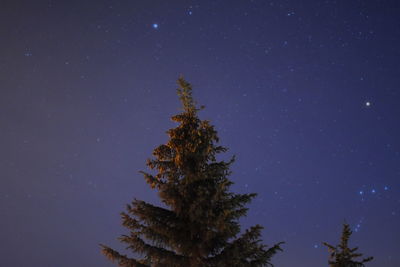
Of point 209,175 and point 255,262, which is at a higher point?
point 209,175

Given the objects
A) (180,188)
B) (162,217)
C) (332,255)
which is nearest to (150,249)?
(162,217)

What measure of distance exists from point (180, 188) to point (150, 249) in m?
1.73

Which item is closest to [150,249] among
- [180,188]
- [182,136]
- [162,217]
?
[162,217]

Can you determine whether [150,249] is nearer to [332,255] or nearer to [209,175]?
[209,175]

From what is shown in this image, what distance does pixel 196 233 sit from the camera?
355 inches

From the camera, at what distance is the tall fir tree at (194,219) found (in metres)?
8.52

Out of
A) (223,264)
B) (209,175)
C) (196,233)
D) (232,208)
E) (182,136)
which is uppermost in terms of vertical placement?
(182,136)

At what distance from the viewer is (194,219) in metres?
8.66

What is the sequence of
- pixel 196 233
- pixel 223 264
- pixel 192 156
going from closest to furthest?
1. pixel 223 264
2. pixel 196 233
3. pixel 192 156

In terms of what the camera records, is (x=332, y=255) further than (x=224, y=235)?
Yes

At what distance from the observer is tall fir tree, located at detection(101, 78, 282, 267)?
8523mm

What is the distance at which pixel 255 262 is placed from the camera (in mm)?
8789

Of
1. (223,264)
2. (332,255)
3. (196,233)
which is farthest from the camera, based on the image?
(332,255)

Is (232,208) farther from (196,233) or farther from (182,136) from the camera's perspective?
(182,136)
